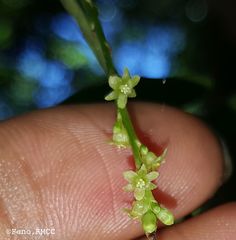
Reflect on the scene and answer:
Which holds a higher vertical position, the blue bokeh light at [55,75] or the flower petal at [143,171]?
the flower petal at [143,171]

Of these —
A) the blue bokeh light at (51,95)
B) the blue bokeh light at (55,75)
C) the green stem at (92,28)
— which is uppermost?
the green stem at (92,28)

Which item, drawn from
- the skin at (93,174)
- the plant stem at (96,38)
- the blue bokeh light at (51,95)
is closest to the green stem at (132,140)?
the plant stem at (96,38)

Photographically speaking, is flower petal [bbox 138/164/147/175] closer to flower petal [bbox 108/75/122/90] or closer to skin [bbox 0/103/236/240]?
flower petal [bbox 108/75/122/90]

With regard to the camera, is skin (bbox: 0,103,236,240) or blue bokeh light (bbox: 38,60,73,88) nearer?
skin (bbox: 0,103,236,240)

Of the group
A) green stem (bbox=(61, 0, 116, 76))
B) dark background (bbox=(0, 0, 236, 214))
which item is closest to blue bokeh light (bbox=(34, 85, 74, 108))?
dark background (bbox=(0, 0, 236, 214))

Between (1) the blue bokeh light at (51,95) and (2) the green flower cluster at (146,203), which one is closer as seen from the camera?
(2) the green flower cluster at (146,203)

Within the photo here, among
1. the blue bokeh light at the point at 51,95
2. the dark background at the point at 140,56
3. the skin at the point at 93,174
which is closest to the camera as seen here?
the skin at the point at 93,174

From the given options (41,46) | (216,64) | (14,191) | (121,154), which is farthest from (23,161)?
(41,46)

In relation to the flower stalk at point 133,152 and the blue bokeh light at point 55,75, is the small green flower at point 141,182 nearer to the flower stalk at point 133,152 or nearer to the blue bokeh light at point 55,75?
the flower stalk at point 133,152
